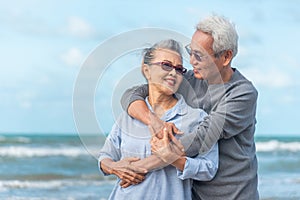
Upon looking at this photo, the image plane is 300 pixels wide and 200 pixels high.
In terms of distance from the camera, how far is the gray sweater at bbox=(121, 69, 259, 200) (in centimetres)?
343

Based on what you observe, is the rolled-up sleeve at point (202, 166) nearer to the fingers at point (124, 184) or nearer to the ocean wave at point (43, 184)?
the fingers at point (124, 184)

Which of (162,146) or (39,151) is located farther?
(39,151)

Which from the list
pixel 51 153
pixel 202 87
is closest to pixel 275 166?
pixel 51 153

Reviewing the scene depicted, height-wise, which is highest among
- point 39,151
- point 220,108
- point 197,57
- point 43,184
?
point 39,151

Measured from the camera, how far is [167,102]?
3439 mm

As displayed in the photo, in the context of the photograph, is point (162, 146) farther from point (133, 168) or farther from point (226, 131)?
point (226, 131)

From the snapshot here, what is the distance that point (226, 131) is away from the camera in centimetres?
352

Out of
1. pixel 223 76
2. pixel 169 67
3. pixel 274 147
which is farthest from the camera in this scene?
pixel 274 147

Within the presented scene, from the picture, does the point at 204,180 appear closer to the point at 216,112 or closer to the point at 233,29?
the point at 216,112

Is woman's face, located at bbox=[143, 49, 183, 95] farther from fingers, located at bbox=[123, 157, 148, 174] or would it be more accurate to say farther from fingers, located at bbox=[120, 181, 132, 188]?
fingers, located at bbox=[120, 181, 132, 188]

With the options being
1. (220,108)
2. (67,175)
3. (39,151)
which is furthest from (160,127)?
(39,151)

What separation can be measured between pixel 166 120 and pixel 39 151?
17255 mm

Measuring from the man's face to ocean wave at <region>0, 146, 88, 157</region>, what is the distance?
1494 centimetres

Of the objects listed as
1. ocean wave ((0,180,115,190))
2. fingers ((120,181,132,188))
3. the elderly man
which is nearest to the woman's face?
the elderly man
